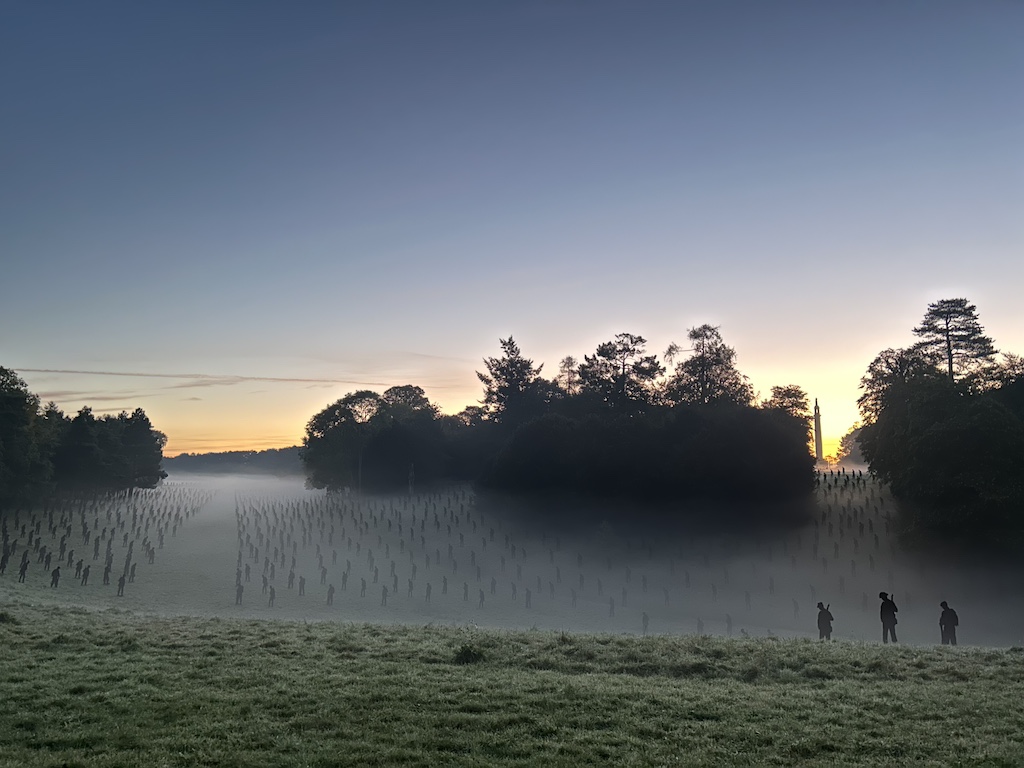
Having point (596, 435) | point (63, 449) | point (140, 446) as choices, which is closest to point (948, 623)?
point (596, 435)

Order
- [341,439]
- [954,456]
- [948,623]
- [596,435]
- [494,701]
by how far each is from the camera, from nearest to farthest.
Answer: [494,701], [948,623], [954,456], [596,435], [341,439]

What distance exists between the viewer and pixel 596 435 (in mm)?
65875

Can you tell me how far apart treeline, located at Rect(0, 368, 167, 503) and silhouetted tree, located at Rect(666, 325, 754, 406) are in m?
66.4

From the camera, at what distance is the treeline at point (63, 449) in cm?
5656

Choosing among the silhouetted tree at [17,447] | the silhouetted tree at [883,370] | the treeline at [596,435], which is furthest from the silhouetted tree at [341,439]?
the silhouetted tree at [883,370]

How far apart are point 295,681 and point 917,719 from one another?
1137 centimetres

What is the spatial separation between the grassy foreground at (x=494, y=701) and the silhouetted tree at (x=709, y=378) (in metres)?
62.7

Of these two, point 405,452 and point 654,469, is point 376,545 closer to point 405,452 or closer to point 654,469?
point 654,469

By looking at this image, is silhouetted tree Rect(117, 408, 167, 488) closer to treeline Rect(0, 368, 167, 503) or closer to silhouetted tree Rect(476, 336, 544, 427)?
treeline Rect(0, 368, 167, 503)

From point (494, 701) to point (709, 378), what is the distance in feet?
239

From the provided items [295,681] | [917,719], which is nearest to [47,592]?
[295,681]

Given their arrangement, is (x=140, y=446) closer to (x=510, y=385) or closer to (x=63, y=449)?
(x=63, y=449)

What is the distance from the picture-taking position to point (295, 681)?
520 inches

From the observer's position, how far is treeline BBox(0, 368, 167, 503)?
2227 inches
